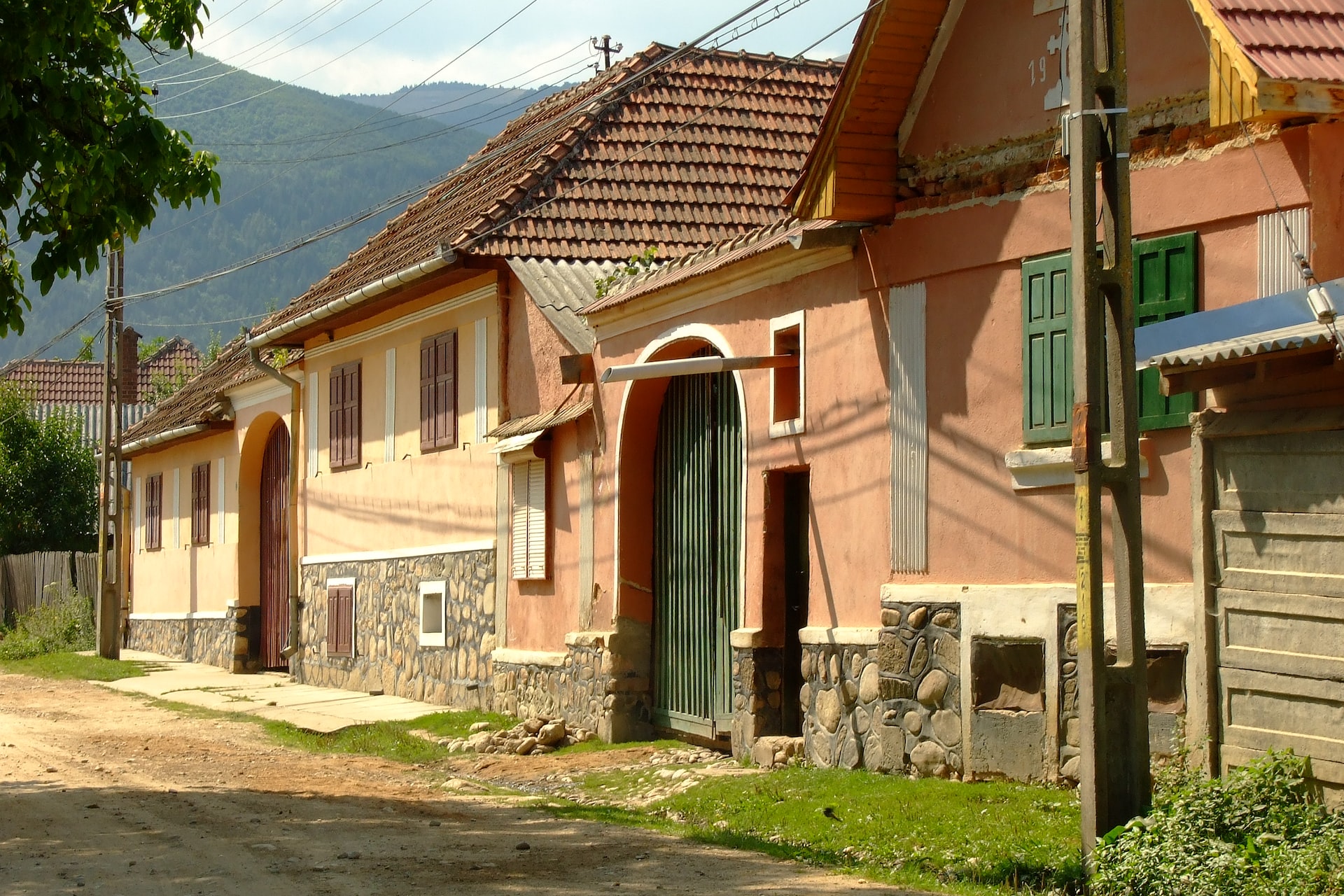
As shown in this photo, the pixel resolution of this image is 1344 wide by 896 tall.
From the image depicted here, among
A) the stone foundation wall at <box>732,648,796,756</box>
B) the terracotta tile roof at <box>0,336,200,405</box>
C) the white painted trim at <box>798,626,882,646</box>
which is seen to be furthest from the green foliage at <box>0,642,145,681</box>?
the terracotta tile roof at <box>0,336,200,405</box>

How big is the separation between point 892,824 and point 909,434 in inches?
116

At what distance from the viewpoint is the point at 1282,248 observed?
858 centimetres

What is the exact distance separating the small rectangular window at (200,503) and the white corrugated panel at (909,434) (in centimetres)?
1955

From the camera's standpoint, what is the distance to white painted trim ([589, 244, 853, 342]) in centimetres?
1191

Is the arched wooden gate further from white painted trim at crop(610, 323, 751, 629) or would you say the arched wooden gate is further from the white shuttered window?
white painted trim at crop(610, 323, 751, 629)

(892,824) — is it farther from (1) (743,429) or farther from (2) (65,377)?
(2) (65,377)

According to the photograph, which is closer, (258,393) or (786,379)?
(786,379)

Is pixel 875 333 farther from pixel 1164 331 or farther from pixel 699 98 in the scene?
pixel 699 98

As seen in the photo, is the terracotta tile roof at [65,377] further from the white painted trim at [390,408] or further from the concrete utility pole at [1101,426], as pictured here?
the concrete utility pole at [1101,426]

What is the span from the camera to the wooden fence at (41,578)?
1304 inches

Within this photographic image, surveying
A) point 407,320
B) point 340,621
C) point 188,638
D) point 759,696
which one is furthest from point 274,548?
point 759,696

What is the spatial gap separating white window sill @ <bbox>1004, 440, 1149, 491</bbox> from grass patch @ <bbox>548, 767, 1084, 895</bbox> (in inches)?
72.8

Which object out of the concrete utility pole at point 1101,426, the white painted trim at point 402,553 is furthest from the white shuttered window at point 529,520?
the concrete utility pole at point 1101,426

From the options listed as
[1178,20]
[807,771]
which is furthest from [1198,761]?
[1178,20]
